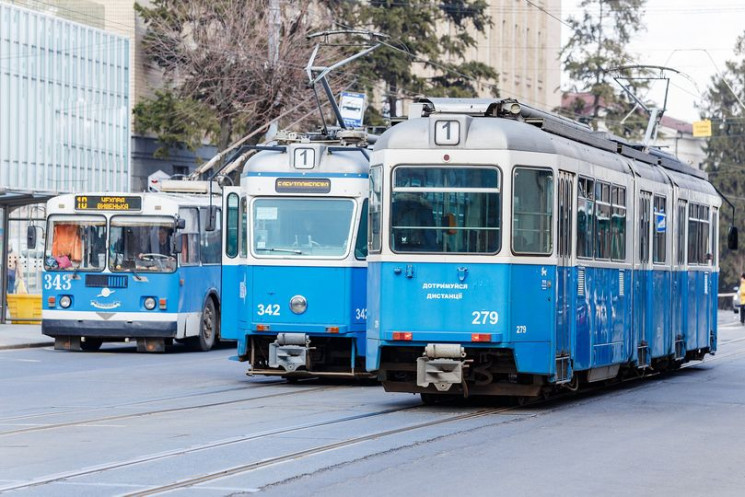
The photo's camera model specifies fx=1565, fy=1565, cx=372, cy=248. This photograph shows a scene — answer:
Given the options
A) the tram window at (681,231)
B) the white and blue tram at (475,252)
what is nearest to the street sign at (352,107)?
the tram window at (681,231)

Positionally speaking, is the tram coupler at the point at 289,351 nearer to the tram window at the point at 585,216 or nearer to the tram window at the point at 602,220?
the tram window at the point at 602,220

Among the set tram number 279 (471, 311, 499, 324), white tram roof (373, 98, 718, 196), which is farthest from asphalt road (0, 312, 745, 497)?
white tram roof (373, 98, 718, 196)

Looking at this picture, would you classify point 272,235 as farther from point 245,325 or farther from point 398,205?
point 398,205

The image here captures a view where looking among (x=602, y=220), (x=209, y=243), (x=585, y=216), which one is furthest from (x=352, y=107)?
(x=585, y=216)

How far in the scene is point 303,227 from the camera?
812 inches

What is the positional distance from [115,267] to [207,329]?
275 cm

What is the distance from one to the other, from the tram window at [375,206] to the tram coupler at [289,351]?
3.79 metres

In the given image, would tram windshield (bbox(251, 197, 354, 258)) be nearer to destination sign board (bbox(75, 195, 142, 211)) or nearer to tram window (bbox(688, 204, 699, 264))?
tram window (bbox(688, 204, 699, 264))

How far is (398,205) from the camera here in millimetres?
16203

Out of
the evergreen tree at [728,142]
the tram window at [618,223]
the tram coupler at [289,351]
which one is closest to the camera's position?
the tram window at [618,223]

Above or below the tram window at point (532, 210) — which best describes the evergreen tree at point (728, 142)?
above

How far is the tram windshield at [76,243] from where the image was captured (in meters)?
28.8

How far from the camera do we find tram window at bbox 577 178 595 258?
684 inches

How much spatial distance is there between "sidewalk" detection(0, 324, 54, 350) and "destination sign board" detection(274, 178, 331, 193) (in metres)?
10.9
